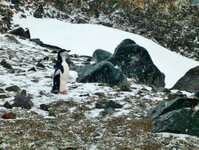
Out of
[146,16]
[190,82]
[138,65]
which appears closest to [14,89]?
[138,65]

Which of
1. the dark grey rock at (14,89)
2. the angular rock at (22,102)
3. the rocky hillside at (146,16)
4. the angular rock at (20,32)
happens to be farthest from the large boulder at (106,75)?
the rocky hillside at (146,16)

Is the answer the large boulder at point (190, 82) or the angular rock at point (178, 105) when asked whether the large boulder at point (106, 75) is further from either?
the angular rock at point (178, 105)

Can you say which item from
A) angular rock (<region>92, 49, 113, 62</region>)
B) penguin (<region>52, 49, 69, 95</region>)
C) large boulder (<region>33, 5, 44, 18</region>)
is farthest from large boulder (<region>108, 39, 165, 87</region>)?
large boulder (<region>33, 5, 44, 18</region>)

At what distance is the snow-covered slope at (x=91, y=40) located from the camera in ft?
45.6

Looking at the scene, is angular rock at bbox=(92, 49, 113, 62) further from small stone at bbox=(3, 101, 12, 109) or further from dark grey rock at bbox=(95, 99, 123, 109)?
small stone at bbox=(3, 101, 12, 109)

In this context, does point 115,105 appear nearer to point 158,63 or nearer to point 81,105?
point 81,105

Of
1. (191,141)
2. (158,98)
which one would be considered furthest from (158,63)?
(191,141)

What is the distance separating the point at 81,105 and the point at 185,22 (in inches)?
678

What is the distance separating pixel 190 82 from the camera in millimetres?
9133

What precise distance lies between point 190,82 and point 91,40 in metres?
7.99

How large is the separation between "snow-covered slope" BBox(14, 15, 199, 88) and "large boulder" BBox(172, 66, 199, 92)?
267 cm

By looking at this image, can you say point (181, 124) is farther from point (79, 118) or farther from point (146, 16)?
point (146, 16)

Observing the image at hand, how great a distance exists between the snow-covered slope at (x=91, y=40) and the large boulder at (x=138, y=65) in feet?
9.14

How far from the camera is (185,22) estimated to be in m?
Answer: 20.6
